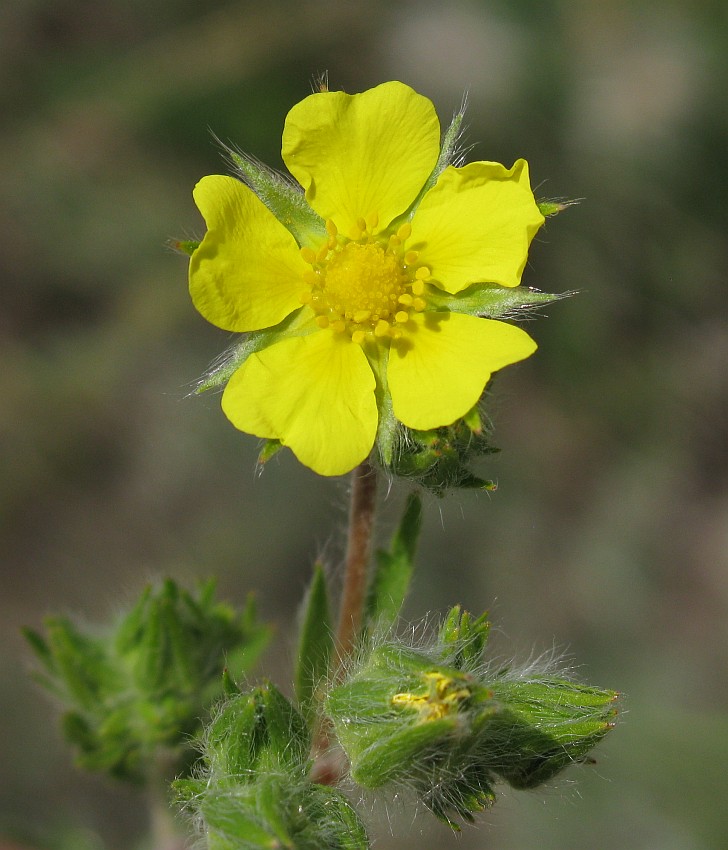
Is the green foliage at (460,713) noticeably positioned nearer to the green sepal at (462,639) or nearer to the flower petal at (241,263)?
the green sepal at (462,639)

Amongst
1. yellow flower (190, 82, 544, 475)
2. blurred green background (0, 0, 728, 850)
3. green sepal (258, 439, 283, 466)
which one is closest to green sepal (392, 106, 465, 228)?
yellow flower (190, 82, 544, 475)

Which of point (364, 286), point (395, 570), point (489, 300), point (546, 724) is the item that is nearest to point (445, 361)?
point (489, 300)

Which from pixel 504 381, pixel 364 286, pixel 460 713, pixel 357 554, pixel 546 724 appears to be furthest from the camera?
pixel 504 381

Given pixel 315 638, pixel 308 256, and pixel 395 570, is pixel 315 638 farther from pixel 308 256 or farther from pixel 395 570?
pixel 308 256

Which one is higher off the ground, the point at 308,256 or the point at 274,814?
the point at 308,256

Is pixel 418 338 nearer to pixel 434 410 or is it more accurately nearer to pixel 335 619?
pixel 434 410

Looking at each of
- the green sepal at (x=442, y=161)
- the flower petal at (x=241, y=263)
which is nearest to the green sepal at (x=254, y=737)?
the flower petal at (x=241, y=263)
